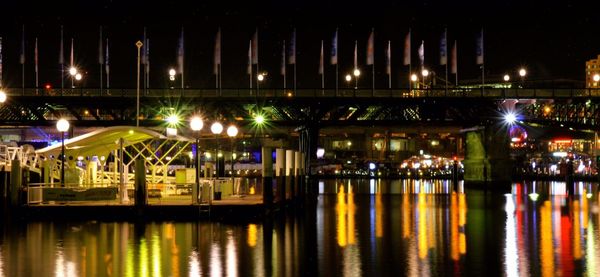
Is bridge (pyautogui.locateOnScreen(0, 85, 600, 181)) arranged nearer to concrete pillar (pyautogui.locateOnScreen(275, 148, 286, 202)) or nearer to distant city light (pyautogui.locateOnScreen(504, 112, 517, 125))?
distant city light (pyautogui.locateOnScreen(504, 112, 517, 125))

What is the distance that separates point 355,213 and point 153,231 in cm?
1792

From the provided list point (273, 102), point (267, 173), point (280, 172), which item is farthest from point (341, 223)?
point (273, 102)

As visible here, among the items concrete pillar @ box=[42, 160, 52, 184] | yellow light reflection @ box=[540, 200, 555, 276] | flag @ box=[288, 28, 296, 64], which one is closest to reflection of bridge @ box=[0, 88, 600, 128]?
flag @ box=[288, 28, 296, 64]

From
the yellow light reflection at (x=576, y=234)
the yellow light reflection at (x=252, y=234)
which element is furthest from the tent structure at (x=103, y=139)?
the yellow light reflection at (x=576, y=234)

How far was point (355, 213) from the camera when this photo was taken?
187 ft

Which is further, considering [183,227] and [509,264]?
[183,227]

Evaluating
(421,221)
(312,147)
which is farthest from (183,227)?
(312,147)

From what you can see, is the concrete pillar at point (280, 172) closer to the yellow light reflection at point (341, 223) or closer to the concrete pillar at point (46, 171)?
the yellow light reflection at point (341, 223)

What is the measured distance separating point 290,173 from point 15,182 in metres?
17.4

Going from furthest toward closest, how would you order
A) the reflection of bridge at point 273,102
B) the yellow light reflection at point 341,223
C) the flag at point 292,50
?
the flag at point 292,50 < the reflection of bridge at point 273,102 < the yellow light reflection at point 341,223

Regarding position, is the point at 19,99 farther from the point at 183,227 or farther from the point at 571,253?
the point at 571,253

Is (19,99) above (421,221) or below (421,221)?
above

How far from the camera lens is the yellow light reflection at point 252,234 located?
122 ft

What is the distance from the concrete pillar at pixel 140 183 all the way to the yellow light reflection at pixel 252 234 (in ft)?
18.8
